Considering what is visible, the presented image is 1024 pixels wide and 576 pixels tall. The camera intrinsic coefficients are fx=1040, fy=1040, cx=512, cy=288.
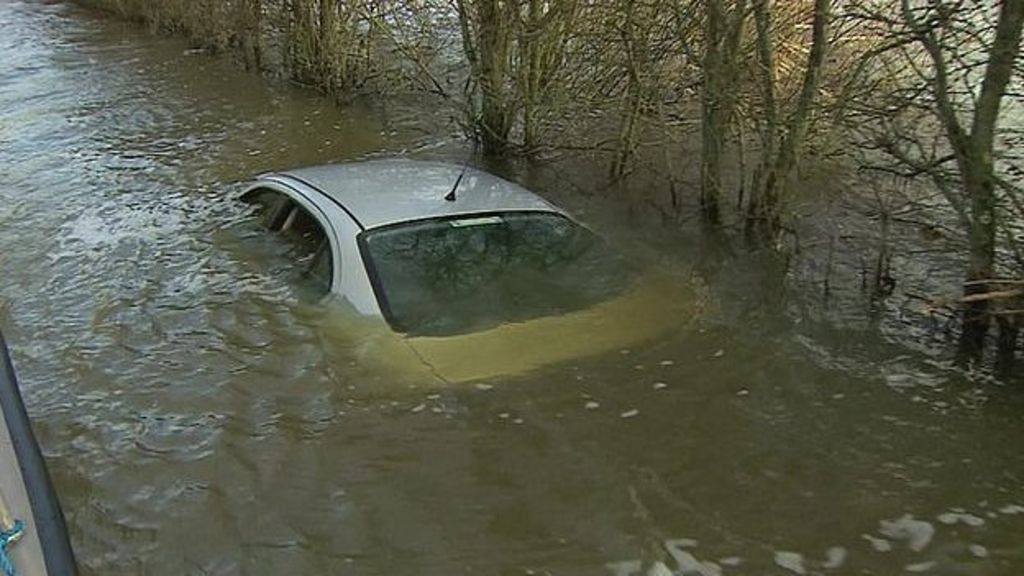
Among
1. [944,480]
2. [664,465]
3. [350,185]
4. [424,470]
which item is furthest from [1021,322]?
[350,185]

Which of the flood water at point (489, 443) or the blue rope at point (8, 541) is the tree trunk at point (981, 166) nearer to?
the flood water at point (489, 443)

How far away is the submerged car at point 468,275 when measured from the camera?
5363 millimetres

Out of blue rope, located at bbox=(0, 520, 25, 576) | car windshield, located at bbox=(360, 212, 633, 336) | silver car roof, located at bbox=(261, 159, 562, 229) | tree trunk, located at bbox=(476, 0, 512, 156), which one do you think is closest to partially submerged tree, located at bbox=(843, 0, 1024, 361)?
car windshield, located at bbox=(360, 212, 633, 336)

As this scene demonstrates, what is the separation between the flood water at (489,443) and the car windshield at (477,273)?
365 millimetres

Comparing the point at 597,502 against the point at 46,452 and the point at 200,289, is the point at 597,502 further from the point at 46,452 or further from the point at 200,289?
the point at 200,289

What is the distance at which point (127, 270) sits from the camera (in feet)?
24.1

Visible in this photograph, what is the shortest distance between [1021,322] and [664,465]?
7.28 feet

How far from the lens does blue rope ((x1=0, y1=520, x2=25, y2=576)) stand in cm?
334

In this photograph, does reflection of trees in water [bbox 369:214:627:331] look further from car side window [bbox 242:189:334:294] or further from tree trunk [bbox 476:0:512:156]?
tree trunk [bbox 476:0:512:156]

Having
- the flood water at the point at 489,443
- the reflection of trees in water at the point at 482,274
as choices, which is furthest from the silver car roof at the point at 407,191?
the flood water at the point at 489,443

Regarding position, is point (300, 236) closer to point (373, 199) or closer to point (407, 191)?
point (373, 199)

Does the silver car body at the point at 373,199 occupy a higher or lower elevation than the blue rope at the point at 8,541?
higher

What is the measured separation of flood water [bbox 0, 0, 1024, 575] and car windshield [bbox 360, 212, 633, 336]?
0.36 m

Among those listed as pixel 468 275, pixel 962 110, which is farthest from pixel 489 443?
pixel 962 110
